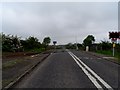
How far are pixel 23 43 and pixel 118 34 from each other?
3616 centimetres

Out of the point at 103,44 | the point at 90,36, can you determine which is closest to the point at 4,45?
the point at 103,44

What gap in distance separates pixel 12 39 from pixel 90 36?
60411 millimetres

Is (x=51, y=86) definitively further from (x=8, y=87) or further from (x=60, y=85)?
(x=8, y=87)

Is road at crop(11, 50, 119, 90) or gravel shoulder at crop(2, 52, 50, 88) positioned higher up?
gravel shoulder at crop(2, 52, 50, 88)

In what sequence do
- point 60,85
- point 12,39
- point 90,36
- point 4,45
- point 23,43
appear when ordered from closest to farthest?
point 60,85, point 4,45, point 12,39, point 23,43, point 90,36

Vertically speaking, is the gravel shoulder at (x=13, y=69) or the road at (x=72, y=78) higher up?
the gravel shoulder at (x=13, y=69)

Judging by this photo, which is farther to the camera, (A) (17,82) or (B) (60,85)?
(A) (17,82)

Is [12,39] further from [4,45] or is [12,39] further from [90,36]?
[90,36]

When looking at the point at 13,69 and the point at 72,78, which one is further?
the point at 13,69

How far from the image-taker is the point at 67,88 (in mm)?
9562

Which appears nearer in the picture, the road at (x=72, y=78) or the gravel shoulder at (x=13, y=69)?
the road at (x=72, y=78)

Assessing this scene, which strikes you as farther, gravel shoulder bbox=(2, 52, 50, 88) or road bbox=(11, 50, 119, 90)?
gravel shoulder bbox=(2, 52, 50, 88)

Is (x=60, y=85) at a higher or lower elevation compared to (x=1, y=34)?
→ lower

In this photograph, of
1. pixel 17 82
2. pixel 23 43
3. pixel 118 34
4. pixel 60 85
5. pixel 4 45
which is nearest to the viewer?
pixel 60 85
